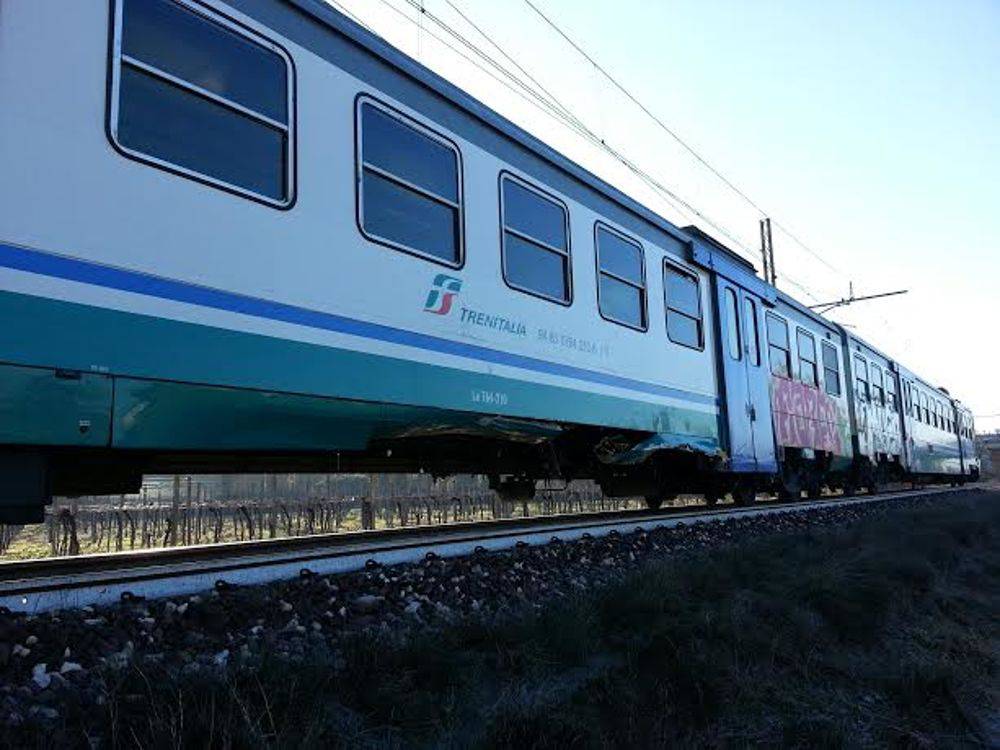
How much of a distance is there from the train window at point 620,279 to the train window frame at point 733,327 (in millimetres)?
2651

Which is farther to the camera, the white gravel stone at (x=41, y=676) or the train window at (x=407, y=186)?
the train window at (x=407, y=186)

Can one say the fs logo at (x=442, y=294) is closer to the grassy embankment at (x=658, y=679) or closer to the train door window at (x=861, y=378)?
Answer: the grassy embankment at (x=658, y=679)

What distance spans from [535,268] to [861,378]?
13500mm

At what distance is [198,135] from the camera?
442 cm

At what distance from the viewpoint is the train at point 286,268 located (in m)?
3.79

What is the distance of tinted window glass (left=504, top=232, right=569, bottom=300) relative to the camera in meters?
6.70

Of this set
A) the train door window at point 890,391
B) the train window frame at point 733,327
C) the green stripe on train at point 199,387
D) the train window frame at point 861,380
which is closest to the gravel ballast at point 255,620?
the green stripe on train at point 199,387

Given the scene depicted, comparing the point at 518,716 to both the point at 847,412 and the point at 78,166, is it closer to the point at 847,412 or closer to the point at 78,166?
the point at 78,166

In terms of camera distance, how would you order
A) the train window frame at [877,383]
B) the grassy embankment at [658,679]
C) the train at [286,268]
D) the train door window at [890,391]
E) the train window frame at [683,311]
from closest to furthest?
the grassy embankment at [658,679], the train at [286,268], the train window frame at [683,311], the train window frame at [877,383], the train door window at [890,391]

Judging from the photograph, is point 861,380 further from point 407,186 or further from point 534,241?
point 407,186

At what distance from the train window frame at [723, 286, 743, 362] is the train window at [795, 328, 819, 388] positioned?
3.22m

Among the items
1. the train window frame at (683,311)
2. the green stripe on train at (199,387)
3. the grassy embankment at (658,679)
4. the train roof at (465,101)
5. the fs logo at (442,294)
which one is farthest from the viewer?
the train window frame at (683,311)

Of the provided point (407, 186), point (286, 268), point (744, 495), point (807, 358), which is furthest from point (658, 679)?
point (807, 358)

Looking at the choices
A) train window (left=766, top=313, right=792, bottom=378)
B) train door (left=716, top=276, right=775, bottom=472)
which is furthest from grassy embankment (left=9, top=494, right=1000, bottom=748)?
train window (left=766, top=313, right=792, bottom=378)
